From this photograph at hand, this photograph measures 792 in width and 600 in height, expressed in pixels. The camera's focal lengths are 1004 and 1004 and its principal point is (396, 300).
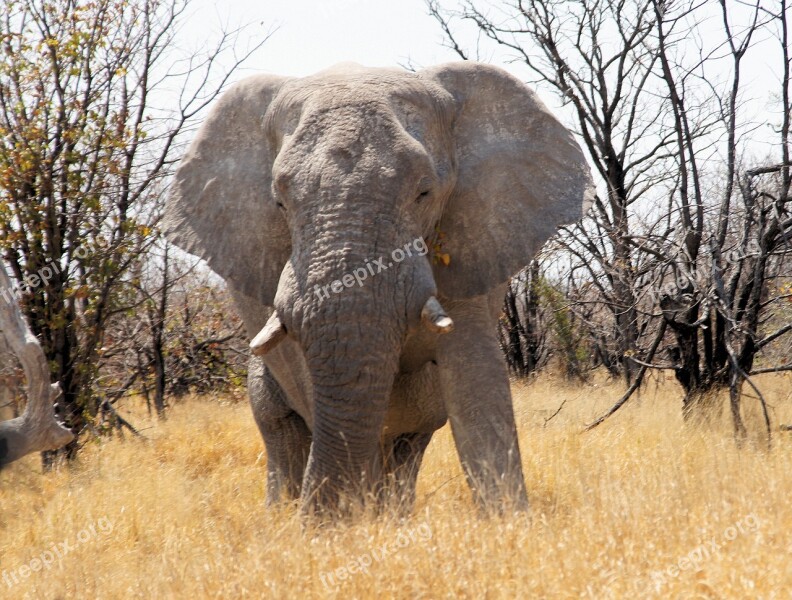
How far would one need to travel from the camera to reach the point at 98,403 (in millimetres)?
8172

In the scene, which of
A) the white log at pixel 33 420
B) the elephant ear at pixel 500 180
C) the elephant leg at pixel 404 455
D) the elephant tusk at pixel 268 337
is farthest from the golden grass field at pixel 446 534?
the elephant ear at pixel 500 180

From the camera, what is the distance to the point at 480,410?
4438 mm

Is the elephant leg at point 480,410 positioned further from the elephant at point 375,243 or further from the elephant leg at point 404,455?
the elephant leg at point 404,455

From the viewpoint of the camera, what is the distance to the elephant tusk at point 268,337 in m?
4.11

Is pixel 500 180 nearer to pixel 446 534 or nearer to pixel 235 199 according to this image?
pixel 235 199

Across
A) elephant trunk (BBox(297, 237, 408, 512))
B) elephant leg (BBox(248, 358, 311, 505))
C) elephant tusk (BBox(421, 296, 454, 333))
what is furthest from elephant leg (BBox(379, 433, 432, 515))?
elephant tusk (BBox(421, 296, 454, 333))

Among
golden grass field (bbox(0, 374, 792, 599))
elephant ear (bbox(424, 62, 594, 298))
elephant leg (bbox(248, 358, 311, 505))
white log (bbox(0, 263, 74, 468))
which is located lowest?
golden grass field (bbox(0, 374, 792, 599))

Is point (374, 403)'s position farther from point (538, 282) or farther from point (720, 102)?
point (538, 282)

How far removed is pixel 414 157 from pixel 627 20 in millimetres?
7583

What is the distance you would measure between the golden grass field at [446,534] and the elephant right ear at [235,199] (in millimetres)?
1222

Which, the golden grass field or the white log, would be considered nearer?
the golden grass field

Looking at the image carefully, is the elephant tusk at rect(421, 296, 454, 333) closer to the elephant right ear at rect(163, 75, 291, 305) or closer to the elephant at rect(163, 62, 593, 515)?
the elephant at rect(163, 62, 593, 515)

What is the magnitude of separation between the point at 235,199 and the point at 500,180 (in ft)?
4.29

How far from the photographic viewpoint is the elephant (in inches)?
158
